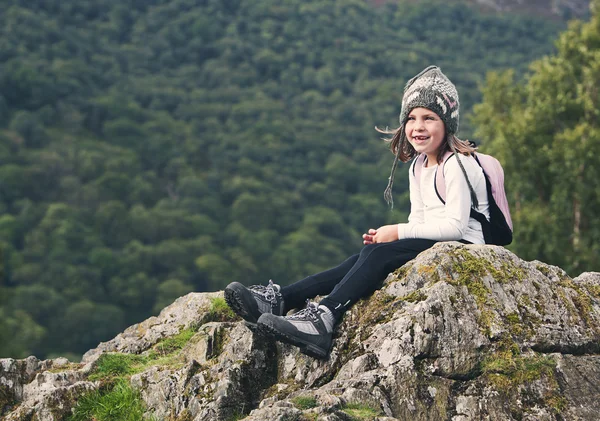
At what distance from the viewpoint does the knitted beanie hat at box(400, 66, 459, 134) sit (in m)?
7.48

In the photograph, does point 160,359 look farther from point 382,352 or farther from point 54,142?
point 54,142

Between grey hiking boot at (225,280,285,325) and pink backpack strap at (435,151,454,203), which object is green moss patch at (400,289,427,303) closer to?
pink backpack strap at (435,151,454,203)

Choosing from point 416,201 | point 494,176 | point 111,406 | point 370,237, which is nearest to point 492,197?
point 494,176

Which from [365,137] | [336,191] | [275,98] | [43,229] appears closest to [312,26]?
[275,98]

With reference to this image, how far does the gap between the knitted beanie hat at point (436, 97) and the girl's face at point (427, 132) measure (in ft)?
0.16

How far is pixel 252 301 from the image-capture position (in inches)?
278

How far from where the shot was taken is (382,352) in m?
6.27

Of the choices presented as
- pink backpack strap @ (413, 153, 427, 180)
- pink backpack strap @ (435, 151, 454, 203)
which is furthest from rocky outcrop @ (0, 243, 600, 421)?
pink backpack strap @ (413, 153, 427, 180)

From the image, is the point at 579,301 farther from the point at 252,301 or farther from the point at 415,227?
the point at 252,301

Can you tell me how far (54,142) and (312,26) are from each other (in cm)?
6217

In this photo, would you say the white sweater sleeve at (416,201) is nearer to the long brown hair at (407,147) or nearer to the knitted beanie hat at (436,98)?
the long brown hair at (407,147)

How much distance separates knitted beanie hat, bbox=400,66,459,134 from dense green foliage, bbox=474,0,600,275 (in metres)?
17.9

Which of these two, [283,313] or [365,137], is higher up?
[365,137]

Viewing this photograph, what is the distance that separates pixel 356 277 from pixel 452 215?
3.41 feet
